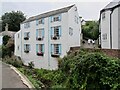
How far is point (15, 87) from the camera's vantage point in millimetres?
10797

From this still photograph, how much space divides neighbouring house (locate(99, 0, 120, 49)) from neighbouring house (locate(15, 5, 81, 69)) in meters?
4.22

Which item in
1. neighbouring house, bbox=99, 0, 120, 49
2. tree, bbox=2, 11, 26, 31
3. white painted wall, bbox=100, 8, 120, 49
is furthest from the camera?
tree, bbox=2, 11, 26, 31

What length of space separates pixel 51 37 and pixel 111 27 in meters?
8.61

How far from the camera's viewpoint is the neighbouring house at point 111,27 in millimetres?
17919

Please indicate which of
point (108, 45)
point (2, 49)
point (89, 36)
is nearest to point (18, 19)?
point (2, 49)

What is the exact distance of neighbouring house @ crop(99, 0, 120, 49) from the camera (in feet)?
58.8

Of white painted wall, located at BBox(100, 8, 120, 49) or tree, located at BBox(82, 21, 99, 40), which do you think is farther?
tree, located at BBox(82, 21, 99, 40)

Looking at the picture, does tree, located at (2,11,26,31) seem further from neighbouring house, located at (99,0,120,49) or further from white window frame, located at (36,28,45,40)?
neighbouring house, located at (99,0,120,49)

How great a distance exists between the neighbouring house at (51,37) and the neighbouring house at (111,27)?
4.22 metres

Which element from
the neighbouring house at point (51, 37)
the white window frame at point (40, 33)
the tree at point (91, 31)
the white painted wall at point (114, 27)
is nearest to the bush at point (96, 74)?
the white painted wall at point (114, 27)

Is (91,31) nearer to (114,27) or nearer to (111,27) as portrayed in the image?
(111,27)

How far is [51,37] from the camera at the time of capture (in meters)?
25.3

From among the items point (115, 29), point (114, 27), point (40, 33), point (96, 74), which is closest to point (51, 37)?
point (40, 33)

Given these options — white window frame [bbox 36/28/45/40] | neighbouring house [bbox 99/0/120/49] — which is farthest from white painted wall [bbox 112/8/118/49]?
white window frame [bbox 36/28/45/40]
